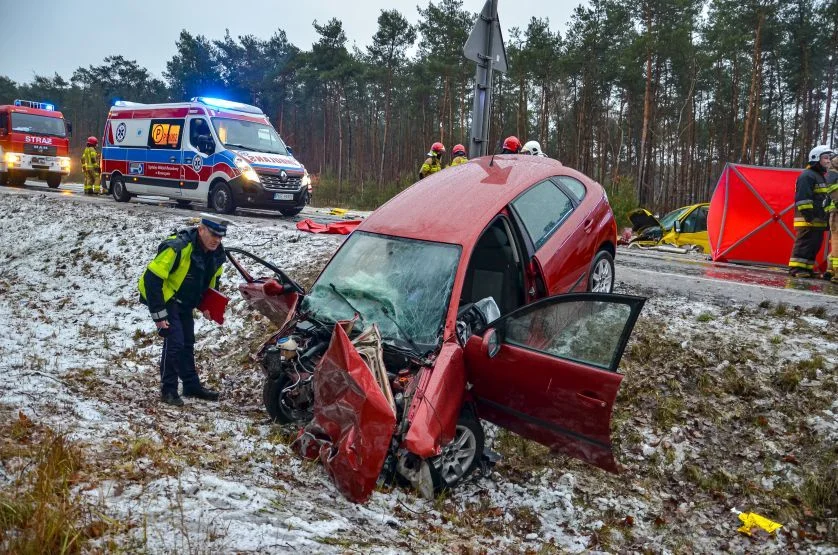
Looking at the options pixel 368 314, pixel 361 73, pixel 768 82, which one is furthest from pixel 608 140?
pixel 368 314

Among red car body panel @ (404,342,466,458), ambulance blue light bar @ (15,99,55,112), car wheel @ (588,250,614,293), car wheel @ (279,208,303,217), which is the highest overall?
ambulance blue light bar @ (15,99,55,112)

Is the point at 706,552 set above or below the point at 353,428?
below

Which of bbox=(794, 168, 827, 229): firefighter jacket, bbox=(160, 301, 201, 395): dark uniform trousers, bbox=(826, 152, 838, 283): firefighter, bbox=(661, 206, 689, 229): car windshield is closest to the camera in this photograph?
bbox=(160, 301, 201, 395): dark uniform trousers

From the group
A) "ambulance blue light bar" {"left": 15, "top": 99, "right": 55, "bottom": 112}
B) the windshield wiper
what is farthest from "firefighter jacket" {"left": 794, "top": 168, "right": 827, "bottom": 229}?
"ambulance blue light bar" {"left": 15, "top": 99, "right": 55, "bottom": 112}

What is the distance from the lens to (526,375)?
12.6 ft

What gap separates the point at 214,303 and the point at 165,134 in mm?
10442

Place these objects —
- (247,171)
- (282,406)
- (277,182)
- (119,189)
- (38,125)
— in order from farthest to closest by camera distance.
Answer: (38,125)
(119,189)
(277,182)
(247,171)
(282,406)

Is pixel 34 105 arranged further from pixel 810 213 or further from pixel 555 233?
pixel 810 213

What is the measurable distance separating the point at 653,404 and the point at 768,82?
35.0m

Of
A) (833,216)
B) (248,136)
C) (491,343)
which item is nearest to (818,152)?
(833,216)

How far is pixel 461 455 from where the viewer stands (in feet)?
13.4

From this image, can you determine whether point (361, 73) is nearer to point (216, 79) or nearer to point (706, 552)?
point (216, 79)

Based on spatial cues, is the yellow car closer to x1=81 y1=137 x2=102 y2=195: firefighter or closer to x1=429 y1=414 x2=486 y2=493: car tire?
x1=429 y1=414 x2=486 y2=493: car tire

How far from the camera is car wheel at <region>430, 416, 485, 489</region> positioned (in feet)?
12.8
